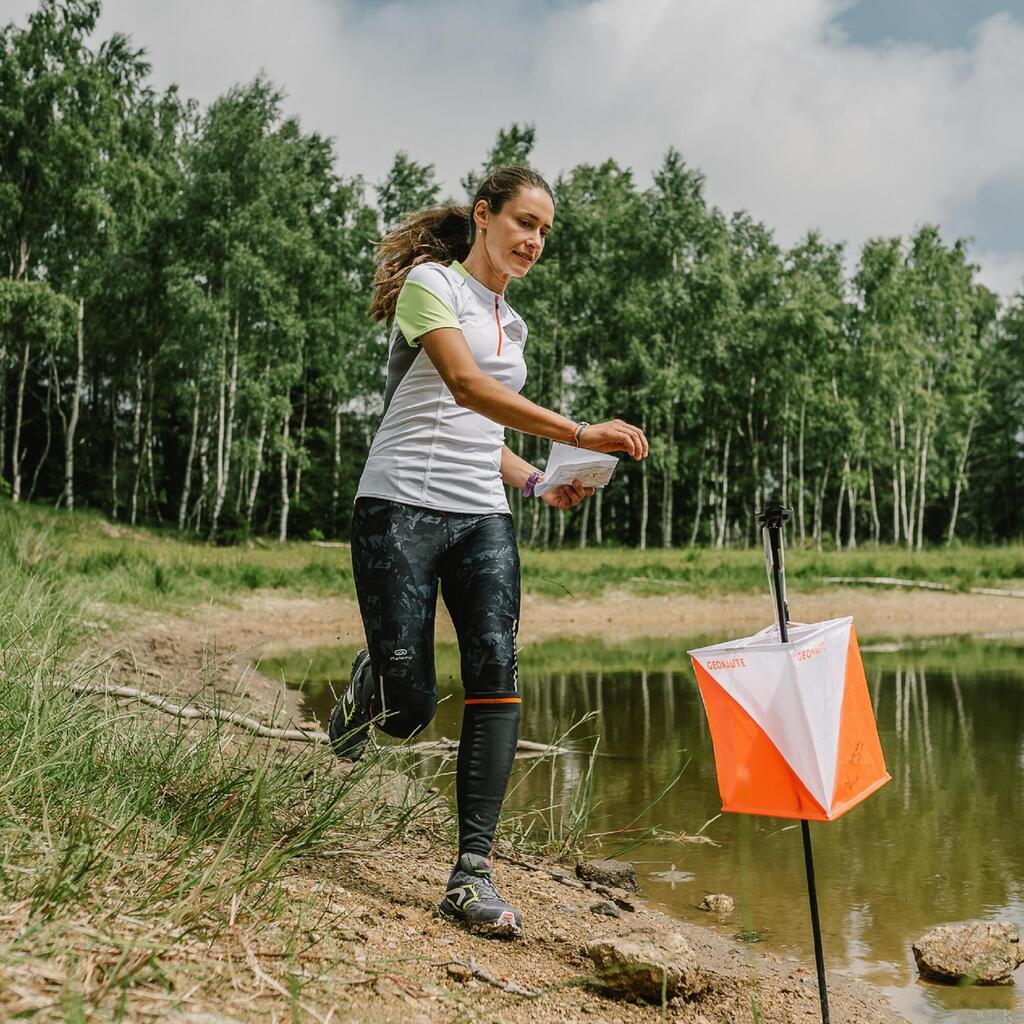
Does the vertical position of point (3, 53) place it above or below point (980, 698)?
above

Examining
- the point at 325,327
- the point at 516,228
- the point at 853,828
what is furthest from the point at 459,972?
the point at 325,327

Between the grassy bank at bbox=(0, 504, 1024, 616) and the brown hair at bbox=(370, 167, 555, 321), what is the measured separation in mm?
5843

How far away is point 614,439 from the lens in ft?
9.07

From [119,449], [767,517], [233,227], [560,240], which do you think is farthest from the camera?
[119,449]

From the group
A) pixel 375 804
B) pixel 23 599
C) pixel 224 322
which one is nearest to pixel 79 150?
pixel 224 322

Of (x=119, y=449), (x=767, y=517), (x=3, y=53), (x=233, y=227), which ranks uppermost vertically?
(x=3, y=53)

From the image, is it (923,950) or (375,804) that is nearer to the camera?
(923,950)

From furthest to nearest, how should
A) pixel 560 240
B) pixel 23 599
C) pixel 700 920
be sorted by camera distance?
1. pixel 560 240
2. pixel 23 599
3. pixel 700 920

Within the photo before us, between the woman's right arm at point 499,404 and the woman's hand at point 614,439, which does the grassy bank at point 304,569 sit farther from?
the woman's hand at point 614,439

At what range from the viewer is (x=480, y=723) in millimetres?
3098

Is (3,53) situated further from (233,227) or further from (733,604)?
(733,604)

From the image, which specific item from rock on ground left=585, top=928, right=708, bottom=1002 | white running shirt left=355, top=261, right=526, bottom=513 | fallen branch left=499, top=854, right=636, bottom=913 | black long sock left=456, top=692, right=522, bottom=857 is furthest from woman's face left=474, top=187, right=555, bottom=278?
fallen branch left=499, top=854, right=636, bottom=913

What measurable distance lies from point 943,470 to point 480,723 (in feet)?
152

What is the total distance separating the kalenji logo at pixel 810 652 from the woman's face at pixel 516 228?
Result: 1.38m
